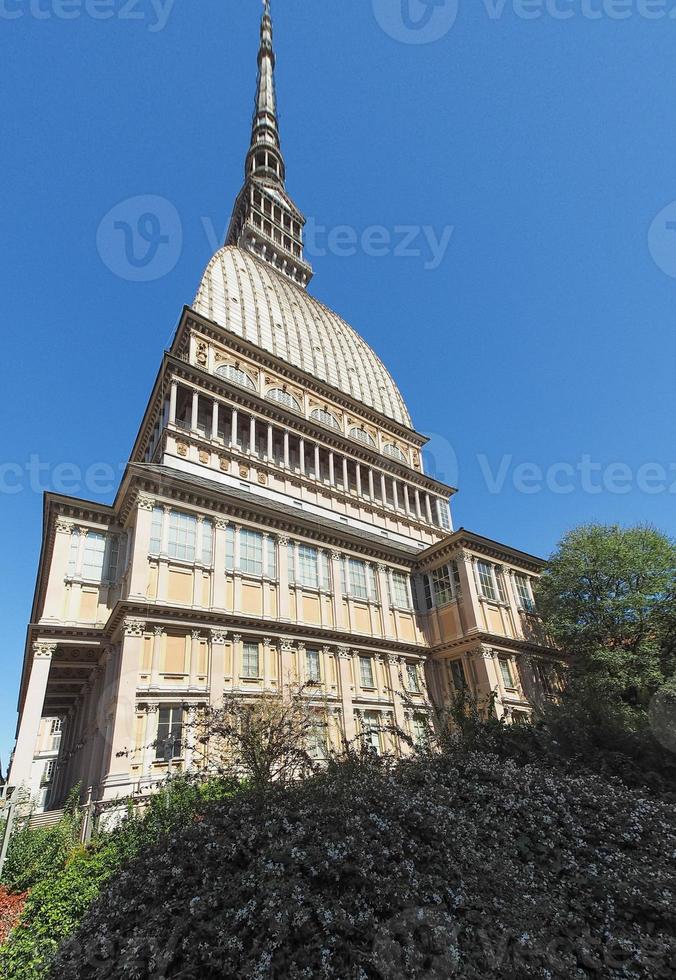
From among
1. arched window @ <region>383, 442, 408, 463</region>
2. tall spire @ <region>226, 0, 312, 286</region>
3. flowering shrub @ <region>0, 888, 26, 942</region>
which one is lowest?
flowering shrub @ <region>0, 888, 26, 942</region>

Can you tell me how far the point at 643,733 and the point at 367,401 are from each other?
39.4 metres

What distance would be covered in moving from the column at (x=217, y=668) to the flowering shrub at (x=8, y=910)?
1005 centimetres

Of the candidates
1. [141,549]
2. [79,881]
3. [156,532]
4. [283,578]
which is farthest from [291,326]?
[79,881]

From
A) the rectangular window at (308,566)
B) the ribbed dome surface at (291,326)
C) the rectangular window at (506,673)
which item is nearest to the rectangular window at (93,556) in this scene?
the rectangular window at (308,566)

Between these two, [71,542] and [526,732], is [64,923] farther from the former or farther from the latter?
[71,542]

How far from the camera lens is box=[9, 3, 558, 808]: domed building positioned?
72.2 feet

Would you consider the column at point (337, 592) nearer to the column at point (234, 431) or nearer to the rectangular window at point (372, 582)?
the rectangular window at point (372, 582)

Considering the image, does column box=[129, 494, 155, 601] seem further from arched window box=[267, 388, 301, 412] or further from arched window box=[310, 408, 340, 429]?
arched window box=[310, 408, 340, 429]

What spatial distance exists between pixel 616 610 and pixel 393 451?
981 inches

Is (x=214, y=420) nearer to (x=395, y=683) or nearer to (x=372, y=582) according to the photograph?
(x=372, y=582)


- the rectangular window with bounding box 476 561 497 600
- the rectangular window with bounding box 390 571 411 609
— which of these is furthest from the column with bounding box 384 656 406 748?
the rectangular window with bounding box 476 561 497 600

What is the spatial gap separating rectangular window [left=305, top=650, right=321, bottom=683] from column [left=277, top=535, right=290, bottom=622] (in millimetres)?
2543

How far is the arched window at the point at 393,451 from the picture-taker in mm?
47419

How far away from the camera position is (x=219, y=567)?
25.5m
